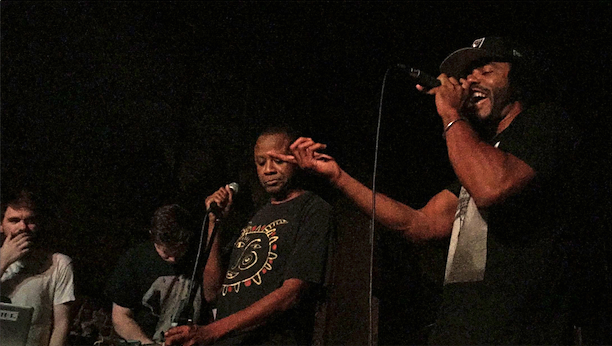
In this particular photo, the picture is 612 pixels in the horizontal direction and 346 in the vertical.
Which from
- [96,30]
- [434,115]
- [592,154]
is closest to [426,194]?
[434,115]

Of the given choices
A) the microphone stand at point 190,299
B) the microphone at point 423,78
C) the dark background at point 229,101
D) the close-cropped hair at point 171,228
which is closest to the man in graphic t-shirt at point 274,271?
the microphone stand at point 190,299

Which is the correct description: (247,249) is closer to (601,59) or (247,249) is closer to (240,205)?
(240,205)

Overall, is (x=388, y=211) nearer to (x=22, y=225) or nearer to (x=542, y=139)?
(x=542, y=139)

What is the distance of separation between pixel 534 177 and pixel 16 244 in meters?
2.44

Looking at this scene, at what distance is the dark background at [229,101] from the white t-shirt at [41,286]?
35.9 inches

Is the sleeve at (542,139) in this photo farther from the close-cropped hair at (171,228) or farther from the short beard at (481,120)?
the close-cropped hair at (171,228)

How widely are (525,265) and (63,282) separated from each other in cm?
224

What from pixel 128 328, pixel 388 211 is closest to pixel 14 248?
pixel 128 328

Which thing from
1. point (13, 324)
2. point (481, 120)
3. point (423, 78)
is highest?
point (423, 78)

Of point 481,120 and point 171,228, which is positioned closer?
point 481,120

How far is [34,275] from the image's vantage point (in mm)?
2762

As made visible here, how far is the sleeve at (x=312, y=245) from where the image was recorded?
7.32 ft

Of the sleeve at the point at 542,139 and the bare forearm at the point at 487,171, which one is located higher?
the sleeve at the point at 542,139

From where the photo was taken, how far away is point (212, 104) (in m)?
4.38
